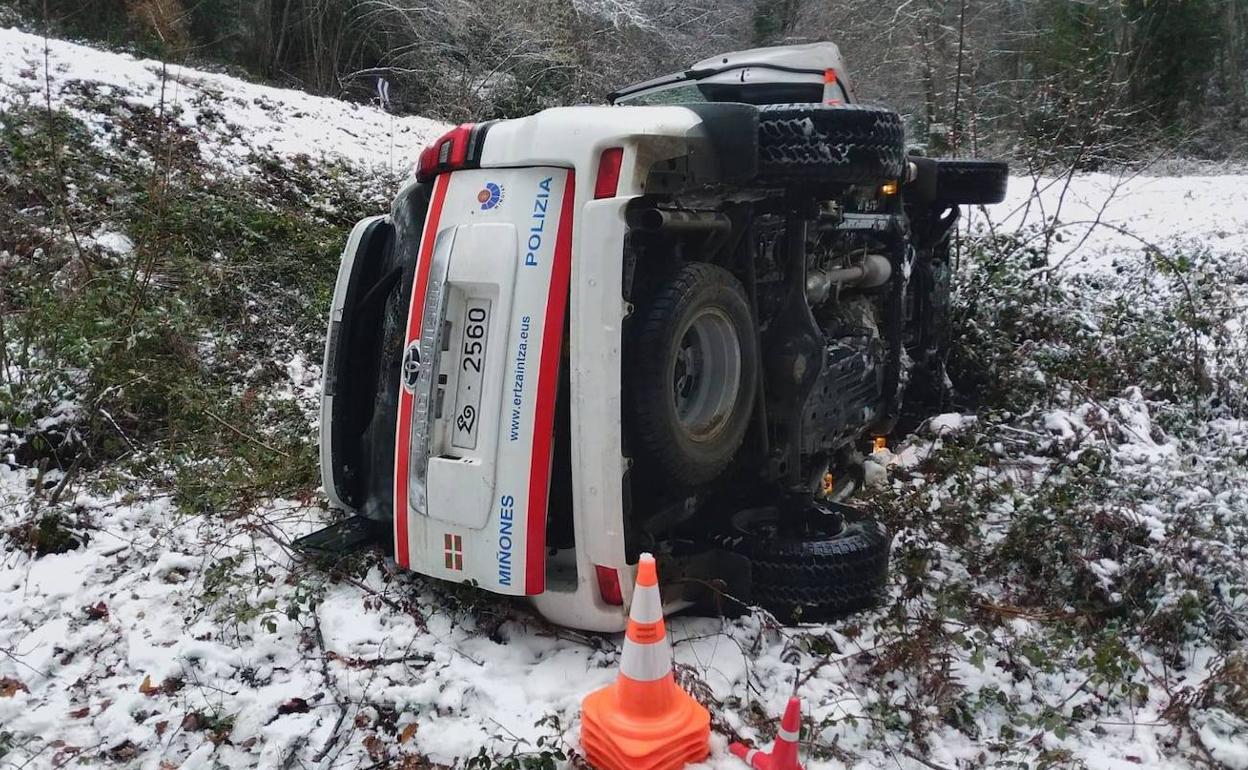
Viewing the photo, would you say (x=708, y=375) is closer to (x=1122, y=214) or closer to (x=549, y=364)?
(x=549, y=364)

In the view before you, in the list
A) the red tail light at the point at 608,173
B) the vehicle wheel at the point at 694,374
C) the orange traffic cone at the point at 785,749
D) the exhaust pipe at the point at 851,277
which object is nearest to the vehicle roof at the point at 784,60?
the exhaust pipe at the point at 851,277

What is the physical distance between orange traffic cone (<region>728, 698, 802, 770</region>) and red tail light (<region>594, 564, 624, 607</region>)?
0.65 meters

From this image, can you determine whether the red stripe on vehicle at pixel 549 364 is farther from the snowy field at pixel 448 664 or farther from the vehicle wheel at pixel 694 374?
the snowy field at pixel 448 664

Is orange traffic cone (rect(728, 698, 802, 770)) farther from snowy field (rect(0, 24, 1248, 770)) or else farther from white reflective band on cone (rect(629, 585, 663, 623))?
white reflective band on cone (rect(629, 585, 663, 623))

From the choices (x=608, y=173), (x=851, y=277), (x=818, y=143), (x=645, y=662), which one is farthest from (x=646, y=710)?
(x=851, y=277)

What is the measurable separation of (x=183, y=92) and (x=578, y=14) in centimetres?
1139

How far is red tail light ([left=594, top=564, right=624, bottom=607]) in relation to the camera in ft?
8.82

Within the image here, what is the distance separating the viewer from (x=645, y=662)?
230 cm

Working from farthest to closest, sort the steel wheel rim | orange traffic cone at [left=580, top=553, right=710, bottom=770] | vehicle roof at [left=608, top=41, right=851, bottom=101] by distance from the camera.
Result: vehicle roof at [left=608, top=41, right=851, bottom=101], the steel wheel rim, orange traffic cone at [left=580, top=553, right=710, bottom=770]

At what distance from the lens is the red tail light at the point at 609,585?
269 cm

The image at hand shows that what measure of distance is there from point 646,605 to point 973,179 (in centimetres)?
353

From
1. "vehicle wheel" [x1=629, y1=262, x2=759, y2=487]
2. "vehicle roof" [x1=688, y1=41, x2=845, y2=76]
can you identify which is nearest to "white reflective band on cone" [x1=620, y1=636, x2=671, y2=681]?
"vehicle wheel" [x1=629, y1=262, x2=759, y2=487]

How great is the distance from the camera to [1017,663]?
2818 millimetres

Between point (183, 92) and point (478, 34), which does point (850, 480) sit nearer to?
point (183, 92)
